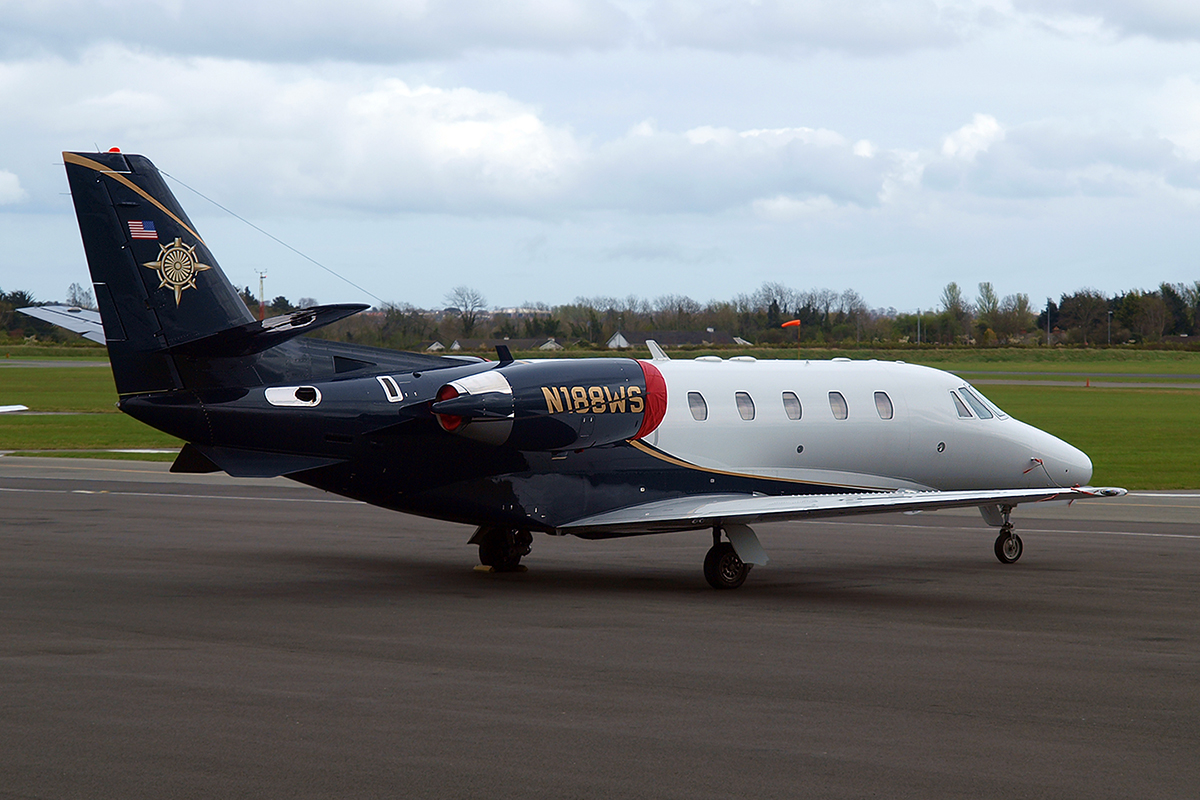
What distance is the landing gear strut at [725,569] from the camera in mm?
17812

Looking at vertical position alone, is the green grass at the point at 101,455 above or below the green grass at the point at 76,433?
below

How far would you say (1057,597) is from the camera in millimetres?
17281

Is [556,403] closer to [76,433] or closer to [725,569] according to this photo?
[725,569]

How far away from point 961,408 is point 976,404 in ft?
1.38

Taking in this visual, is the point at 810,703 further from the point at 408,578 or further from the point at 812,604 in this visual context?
the point at 408,578

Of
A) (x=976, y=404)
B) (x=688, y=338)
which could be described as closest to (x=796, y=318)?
(x=976, y=404)

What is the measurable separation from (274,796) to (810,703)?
4561mm

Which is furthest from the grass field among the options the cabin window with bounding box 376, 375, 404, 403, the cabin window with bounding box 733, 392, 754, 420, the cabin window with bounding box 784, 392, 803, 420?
the cabin window with bounding box 376, 375, 404, 403

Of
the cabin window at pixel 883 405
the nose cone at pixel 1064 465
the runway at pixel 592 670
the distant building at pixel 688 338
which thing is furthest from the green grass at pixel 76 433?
the distant building at pixel 688 338

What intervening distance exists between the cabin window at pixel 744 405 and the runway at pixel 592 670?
224 cm

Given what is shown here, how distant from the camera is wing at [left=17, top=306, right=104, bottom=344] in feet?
60.5

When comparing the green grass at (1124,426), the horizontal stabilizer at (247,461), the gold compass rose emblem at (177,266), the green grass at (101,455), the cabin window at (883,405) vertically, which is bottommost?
the green grass at (1124,426)

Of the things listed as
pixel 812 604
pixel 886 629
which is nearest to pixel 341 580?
pixel 812 604

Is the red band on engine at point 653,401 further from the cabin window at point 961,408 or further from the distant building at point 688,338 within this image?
the distant building at point 688,338
